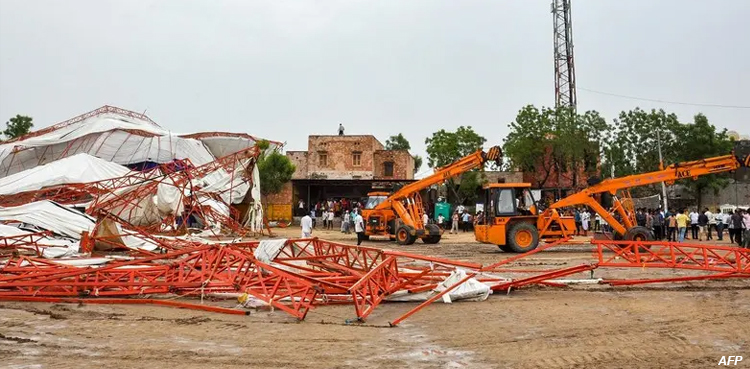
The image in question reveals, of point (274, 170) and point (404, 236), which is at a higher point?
point (274, 170)

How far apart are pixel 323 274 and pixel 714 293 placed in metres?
6.67

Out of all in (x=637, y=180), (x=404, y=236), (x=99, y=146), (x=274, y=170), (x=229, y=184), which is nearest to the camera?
(x=637, y=180)

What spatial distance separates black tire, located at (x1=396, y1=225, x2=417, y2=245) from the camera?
2338 cm

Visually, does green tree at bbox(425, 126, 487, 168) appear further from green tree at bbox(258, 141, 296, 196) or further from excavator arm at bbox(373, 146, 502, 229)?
excavator arm at bbox(373, 146, 502, 229)

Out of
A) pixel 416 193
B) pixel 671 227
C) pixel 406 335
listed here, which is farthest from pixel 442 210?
pixel 406 335

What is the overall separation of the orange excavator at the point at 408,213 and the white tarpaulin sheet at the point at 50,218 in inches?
467

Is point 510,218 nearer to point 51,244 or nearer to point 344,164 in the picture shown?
point 51,244

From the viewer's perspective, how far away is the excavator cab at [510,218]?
18.4 metres

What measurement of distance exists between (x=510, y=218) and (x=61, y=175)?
23.1 metres

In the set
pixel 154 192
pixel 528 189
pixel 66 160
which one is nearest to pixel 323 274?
pixel 528 189

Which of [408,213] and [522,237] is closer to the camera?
[522,237]

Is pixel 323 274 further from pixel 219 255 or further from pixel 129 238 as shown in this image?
pixel 129 238

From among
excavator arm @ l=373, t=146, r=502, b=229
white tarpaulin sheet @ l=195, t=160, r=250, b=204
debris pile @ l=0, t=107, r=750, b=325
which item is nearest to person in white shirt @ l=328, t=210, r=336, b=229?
debris pile @ l=0, t=107, r=750, b=325

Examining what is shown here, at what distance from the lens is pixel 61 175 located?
2839cm
